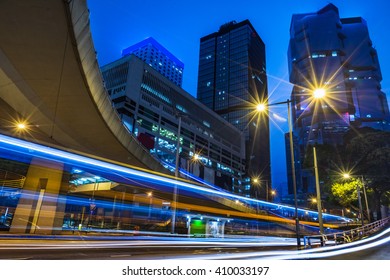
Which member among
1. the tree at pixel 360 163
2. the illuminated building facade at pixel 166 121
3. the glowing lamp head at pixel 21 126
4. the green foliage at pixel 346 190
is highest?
the illuminated building facade at pixel 166 121

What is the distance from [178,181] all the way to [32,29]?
15214 mm

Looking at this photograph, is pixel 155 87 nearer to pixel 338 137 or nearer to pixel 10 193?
pixel 10 193

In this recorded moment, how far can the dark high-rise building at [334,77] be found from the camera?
134 metres

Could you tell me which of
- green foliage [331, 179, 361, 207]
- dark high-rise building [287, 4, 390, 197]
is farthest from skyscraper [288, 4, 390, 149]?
green foliage [331, 179, 361, 207]

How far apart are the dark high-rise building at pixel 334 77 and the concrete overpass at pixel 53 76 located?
4854 inches

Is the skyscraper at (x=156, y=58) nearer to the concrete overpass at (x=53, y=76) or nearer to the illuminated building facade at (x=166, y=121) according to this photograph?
the illuminated building facade at (x=166, y=121)

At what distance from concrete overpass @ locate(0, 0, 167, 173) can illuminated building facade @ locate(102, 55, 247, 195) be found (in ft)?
146

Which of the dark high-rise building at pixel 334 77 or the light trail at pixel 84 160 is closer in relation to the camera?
the light trail at pixel 84 160

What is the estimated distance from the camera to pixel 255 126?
185 meters

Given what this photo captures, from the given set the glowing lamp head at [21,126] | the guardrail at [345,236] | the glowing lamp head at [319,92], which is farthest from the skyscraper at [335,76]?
the glowing lamp head at [21,126]

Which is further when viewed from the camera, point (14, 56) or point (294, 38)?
point (294, 38)

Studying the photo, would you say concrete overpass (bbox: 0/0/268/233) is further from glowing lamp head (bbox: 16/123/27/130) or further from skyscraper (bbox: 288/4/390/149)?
skyscraper (bbox: 288/4/390/149)

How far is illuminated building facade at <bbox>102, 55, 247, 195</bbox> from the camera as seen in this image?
8088cm

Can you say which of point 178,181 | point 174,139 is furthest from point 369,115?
point 178,181
